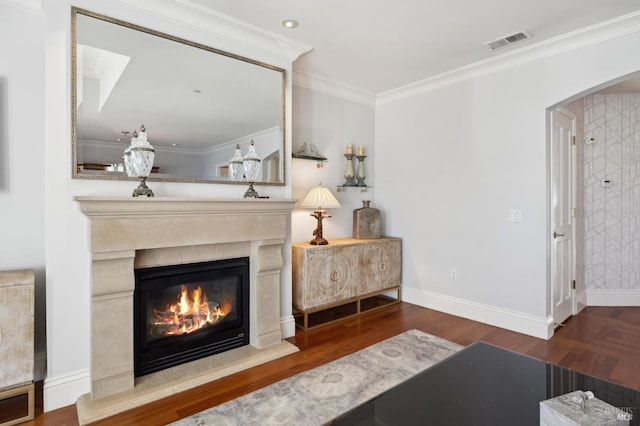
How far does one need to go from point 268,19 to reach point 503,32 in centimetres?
192

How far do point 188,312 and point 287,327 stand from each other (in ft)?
3.02

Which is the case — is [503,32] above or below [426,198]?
above

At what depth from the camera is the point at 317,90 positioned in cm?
395

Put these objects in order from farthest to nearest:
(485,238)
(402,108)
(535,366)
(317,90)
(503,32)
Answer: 1. (402,108)
2. (317,90)
3. (485,238)
4. (503,32)
5. (535,366)

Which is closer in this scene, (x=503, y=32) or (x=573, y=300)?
(x=503, y=32)

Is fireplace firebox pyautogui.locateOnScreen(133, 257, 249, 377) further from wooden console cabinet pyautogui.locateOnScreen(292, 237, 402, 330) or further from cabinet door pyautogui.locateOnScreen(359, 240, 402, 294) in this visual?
cabinet door pyautogui.locateOnScreen(359, 240, 402, 294)

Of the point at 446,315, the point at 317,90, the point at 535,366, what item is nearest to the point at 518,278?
the point at 446,315

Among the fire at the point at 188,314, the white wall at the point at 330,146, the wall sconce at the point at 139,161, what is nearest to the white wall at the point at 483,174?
the white wall at the point at 330,146

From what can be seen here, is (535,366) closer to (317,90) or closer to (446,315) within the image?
(446,315)

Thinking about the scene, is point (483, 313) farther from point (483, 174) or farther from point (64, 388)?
point (64, 388)

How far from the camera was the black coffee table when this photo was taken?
132 centimetres

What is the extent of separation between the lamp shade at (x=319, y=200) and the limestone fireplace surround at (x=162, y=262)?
2.22 feet

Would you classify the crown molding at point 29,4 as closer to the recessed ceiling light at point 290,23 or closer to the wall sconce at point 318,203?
the recessed ceiling light at point 290,23

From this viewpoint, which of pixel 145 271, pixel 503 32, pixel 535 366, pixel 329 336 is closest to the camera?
pixel 535 366
